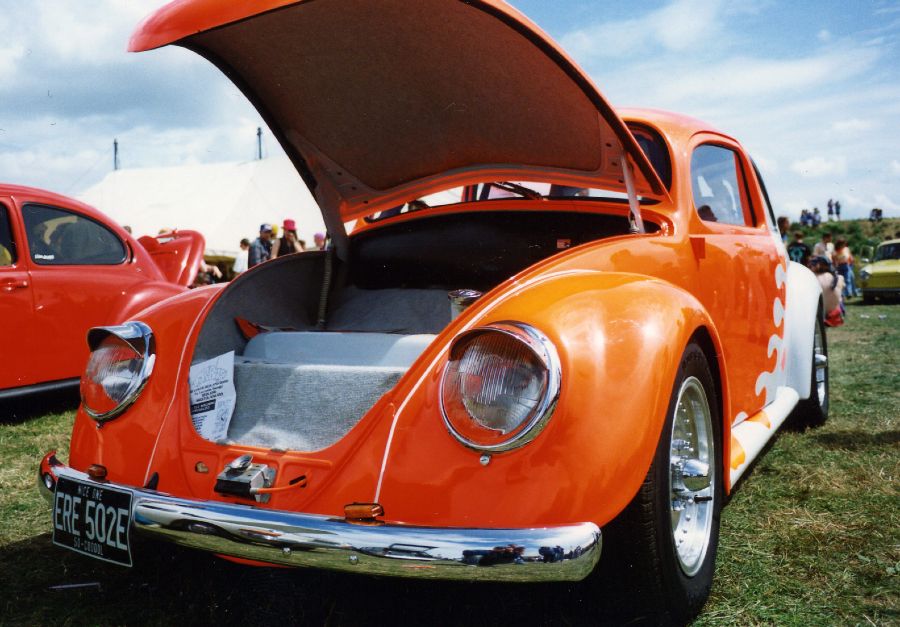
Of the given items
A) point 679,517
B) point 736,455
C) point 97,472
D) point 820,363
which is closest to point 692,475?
point 679,517

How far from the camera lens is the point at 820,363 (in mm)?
4223

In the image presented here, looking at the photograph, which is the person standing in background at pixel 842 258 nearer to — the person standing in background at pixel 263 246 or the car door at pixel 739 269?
the person standing in background at pixel 263 246

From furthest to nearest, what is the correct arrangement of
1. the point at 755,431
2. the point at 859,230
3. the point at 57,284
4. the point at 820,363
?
the point at 859,230
the point at 57,284
the point at 820,363
the point at 755,431

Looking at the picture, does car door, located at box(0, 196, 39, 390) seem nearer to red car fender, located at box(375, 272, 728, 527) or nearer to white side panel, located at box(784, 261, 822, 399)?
red car fender, located at box(375, 272, 728, 527)

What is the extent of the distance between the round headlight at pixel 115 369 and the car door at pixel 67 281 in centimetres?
305

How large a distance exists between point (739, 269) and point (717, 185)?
1.56ft

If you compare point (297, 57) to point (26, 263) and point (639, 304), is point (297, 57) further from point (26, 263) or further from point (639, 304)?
point (26, 263)

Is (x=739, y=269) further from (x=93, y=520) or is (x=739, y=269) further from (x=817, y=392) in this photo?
(x=93, y=520)

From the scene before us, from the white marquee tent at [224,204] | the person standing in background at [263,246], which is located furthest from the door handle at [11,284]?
the white marquee tent at [224,204]

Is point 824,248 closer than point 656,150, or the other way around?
point 656,150

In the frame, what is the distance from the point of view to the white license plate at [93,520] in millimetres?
1827

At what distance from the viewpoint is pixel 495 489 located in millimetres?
1610

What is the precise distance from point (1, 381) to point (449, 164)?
3382 mm

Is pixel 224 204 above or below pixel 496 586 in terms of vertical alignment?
above
